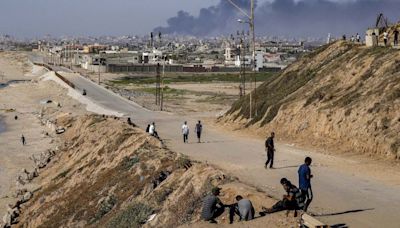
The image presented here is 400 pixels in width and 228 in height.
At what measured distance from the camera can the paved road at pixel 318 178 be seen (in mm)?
15453

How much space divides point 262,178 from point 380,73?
42.6 feet

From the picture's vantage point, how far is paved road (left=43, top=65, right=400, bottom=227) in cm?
1545

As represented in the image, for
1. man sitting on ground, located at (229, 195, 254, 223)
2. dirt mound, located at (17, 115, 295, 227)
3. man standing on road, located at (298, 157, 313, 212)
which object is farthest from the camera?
dirt mound, located at (17, 115, 295, 227)

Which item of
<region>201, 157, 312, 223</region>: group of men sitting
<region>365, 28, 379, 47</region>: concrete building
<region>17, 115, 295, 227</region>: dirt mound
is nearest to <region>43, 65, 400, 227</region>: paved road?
<region>201, 157, 312, 223</region>: group of men sitting

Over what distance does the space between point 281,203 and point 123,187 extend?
390 inches

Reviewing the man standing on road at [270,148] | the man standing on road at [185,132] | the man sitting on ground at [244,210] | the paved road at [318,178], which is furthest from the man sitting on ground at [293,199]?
the man standing on road at [185,132]

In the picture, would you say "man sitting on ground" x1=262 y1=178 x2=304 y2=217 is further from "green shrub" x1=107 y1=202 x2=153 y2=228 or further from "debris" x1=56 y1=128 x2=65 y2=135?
"debris" x1=56 y1=128 x2=65 y2=135

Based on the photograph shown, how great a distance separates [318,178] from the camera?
20.4 m

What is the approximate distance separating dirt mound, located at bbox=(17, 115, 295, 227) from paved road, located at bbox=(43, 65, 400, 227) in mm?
1457

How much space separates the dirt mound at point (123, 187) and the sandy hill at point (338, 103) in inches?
291

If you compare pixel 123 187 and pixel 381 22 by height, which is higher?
pixel 381 22

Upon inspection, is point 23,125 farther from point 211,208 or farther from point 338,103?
point 211,208

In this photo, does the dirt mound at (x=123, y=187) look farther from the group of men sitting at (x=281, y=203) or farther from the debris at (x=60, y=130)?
the debris at (x=60, y=130)

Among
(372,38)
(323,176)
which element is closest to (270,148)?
(323,176)
